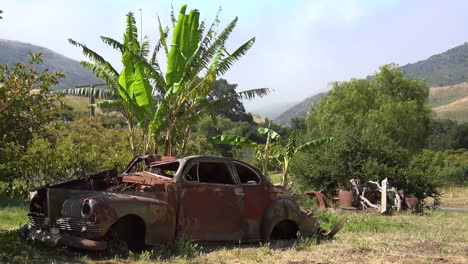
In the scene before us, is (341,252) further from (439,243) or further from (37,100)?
(37,100)

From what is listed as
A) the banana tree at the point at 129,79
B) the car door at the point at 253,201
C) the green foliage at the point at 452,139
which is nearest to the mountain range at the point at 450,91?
the green foliage at the point at 452,139

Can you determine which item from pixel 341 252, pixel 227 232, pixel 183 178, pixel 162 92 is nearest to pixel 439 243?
pixel 341 252

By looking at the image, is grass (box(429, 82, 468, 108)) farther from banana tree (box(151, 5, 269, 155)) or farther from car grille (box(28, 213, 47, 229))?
car grille (box(28, 213, 47, 229))

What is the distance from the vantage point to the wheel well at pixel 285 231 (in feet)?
32.5

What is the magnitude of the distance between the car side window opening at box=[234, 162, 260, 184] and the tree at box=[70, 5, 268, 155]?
17.0ft

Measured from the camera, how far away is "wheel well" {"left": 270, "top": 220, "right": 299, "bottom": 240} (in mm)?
9914

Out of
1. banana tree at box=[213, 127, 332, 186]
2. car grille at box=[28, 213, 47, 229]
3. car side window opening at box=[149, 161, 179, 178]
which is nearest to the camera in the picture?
car grille at box=[28, 213, 47, 229]

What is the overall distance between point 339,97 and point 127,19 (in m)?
27.7

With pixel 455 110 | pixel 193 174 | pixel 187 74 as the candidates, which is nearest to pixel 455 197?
pixel 187 74

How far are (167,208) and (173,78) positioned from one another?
770cm

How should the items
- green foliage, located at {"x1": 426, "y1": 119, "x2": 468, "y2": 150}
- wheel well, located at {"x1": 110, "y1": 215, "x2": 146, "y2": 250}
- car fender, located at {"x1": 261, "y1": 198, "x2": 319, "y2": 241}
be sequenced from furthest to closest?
green foliage, located at {"x1": 426, "y1": 119, "x2": 468, "y2": 150} < car fender, located at {"x1": 261, "y1": 198, "x2": 319, "y2": 241} < wheel well, located at {"x1": 110, "y1": 215, "x2": 146, "y2": 250}

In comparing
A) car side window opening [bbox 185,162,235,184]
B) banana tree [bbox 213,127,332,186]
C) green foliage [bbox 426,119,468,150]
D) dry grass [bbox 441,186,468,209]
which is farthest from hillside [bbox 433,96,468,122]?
car side window opening [bbox 185,162,235,184]

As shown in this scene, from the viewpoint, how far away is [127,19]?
16.5m

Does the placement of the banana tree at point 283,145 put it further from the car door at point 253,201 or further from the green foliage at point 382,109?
the green foliage at point 382,109
